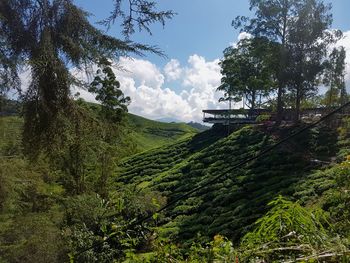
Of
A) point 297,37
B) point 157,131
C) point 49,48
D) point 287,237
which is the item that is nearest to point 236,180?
point 297,37

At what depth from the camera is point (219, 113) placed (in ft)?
159

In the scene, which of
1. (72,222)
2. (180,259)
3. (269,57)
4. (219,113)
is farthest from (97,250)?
(219,113)

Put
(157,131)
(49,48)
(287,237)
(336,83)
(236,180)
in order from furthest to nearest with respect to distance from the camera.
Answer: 1. (157,131)
2. (336,83)
3. (236,180)
4. (49,48)
5. (287,237)

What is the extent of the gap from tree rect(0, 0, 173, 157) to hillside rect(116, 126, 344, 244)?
1038cm

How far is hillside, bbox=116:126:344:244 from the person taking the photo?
19.5 m

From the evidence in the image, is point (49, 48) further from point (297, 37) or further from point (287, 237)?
point (297, 37)

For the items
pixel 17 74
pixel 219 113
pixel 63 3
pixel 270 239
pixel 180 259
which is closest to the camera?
pixel 270 239

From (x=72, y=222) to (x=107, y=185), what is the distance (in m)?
6.85

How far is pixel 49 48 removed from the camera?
4047 millimetres

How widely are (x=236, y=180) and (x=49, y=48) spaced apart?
2206 cm

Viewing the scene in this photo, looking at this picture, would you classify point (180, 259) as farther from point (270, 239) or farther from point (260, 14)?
point (260, 14)

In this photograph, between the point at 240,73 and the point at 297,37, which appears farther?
the point at 240,73

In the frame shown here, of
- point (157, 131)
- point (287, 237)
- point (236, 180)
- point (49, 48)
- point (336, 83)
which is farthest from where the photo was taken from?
point (157, 131)

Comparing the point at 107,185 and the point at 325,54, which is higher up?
the point at 325,54
